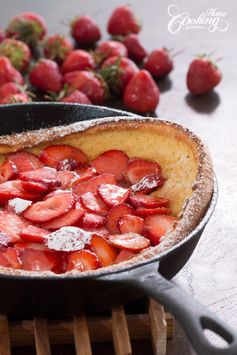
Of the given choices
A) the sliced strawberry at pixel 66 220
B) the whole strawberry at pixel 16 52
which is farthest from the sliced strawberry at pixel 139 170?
the whole strawberry at pixel 16 52

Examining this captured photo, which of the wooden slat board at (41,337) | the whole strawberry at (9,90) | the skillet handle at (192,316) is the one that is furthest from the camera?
the whole strawberry at (9,90)

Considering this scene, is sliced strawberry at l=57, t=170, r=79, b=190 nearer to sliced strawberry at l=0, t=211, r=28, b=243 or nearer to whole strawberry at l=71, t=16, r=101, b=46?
sliced strawberry at l=0, t=211, r=28, b=243

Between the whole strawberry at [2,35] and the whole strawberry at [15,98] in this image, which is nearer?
the whole strawberry at [15,98]

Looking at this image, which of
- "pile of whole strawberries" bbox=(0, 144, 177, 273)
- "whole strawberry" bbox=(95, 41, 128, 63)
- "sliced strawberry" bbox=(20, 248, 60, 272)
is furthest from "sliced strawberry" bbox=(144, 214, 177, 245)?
"whole strawberry" bbox=(95, 41, 128, 63)

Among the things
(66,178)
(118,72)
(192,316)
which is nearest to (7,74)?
(118,72)

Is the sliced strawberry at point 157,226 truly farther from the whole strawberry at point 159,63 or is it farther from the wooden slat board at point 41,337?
the whole strawberry at point 159,63

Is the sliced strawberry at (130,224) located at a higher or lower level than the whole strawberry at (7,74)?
higher
